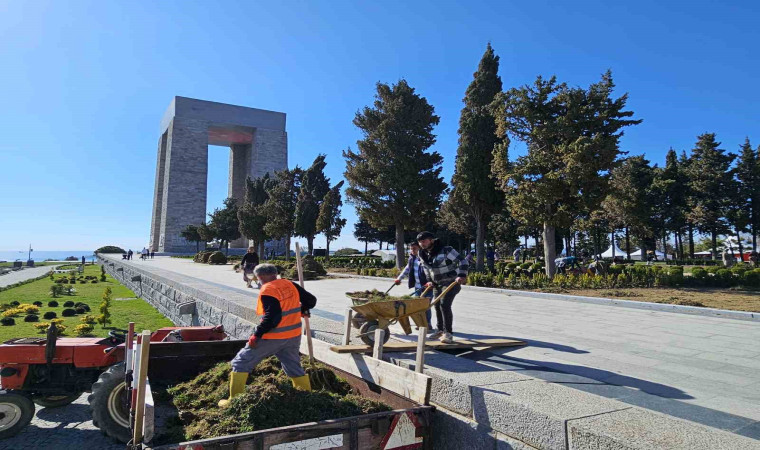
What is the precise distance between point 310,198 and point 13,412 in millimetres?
32022

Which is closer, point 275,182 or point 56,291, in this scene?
point 56,291

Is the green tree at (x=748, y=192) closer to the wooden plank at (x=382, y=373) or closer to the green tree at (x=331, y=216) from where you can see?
the green tree at (x=331, y=216)

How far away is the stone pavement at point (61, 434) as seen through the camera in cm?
473

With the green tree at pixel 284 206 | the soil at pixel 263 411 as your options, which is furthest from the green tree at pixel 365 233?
the soil at pixel 263 411

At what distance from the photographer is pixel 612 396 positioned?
3900mm

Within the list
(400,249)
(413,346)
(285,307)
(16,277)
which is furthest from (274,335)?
(16,277)

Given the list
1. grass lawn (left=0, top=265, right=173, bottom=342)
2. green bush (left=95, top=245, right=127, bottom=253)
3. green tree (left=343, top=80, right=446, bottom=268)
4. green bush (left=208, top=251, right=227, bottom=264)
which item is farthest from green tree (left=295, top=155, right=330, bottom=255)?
green bush (left=95, top=245, right=127, bottom=253)

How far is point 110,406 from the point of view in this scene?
178 inches

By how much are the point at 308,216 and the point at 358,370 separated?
1258 inches

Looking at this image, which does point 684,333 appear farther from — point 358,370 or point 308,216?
point 308,216

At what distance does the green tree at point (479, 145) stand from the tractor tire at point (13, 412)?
800 inches

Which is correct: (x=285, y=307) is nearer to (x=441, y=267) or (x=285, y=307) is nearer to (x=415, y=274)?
(x=441, y=267)

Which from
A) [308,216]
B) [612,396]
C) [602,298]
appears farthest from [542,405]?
[308,216]

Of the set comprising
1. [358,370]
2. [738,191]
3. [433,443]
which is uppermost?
[738,191]
